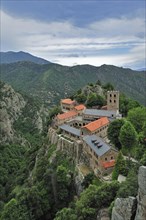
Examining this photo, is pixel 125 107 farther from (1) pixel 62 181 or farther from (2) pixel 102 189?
(2) pixel 102 189

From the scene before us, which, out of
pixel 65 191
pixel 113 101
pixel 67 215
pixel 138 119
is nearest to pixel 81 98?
pixel 113 101

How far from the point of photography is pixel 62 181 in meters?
66.9

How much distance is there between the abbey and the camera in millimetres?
63688

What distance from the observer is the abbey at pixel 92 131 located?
63.7 m

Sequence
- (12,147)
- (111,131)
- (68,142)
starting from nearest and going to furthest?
(111,131) < (68,142) < (12,147)

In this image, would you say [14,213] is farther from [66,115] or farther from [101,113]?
[101,113]

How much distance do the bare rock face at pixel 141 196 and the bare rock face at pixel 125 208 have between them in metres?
1.70

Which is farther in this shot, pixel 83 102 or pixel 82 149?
pixel 83 102

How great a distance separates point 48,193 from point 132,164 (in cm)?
2233

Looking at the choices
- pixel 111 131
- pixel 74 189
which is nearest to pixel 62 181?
pixel 74 189

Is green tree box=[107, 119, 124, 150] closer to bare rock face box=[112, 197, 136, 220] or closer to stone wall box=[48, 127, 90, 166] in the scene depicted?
stone wall box=[48, 127, 90, 166]

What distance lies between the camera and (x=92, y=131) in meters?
76.9

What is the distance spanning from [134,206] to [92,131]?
43706mm

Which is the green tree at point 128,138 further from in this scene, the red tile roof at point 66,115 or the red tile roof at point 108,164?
the red tile roof at point 66,115
